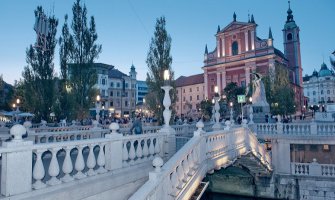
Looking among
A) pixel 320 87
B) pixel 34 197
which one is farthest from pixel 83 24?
pixel 320 87

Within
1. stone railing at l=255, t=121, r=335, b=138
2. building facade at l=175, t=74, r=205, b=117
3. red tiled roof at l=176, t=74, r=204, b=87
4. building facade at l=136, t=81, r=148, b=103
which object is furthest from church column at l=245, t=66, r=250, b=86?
building facade at l=136, t=81, r=148, b=103

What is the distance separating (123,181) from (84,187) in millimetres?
1222

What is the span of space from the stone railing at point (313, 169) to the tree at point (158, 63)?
11.3 m

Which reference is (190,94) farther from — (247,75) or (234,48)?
(247,75)

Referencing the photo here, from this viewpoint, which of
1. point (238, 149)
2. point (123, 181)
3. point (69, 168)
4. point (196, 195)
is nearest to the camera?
point (69, 168)

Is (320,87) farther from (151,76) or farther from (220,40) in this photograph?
(151,76)

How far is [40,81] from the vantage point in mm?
20375

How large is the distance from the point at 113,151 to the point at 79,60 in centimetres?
1750

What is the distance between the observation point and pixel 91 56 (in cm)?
2208

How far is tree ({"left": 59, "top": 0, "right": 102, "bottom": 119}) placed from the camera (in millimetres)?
21219

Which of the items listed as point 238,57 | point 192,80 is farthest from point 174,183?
point 192,80

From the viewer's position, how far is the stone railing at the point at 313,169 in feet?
58.8

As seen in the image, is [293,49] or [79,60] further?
[293,49]

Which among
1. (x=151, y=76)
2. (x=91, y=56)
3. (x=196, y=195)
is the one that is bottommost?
(x=196, y=195)
